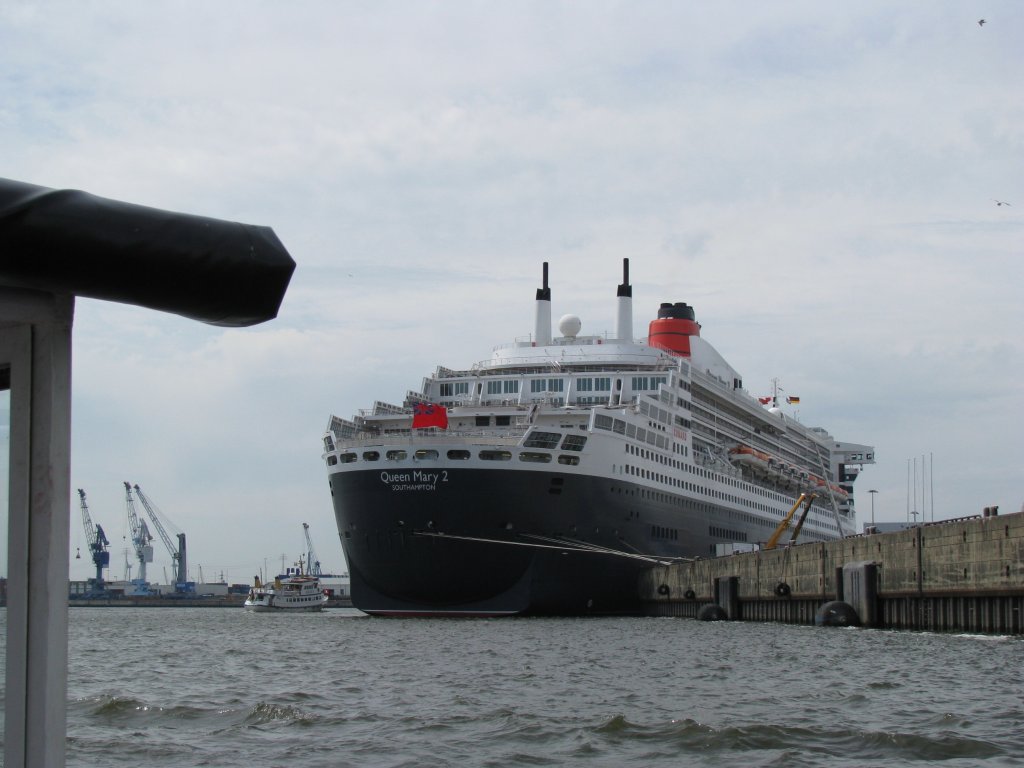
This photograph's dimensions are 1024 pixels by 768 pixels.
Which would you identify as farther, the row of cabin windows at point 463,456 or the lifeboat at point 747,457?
the lifeboat at point 747,457

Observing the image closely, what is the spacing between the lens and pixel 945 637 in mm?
28062

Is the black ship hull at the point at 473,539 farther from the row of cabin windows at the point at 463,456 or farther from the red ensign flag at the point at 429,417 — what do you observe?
the red ensign flag at the point at 429,417

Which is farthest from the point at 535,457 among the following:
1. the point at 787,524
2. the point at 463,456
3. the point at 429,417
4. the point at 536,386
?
the point at 787,524

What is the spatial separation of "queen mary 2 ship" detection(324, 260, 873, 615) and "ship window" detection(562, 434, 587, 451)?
57 mm

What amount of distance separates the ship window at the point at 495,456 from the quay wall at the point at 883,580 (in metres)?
8.84

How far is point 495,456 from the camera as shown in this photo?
40.6 metres

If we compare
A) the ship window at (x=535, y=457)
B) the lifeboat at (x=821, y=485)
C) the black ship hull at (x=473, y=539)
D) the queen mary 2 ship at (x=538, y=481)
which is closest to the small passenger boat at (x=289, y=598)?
the lifeboat at (x=821, y=485)

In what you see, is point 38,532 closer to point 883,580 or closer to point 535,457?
point 883,580

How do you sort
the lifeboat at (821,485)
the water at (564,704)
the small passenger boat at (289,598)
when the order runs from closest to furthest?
1. the water at (564,704)
2. the lifeboat at (821,485)
3. the small passenger boat at (289,598)

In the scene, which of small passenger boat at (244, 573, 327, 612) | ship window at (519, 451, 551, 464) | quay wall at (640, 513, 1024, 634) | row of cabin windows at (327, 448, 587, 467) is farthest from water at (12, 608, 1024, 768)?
small passenger boat at (244, 573, 327, 612)

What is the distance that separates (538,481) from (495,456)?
1.70 m

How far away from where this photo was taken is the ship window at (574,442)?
42031 mm

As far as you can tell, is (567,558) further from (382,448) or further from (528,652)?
(528,652)

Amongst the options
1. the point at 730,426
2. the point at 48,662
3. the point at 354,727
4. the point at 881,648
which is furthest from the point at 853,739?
the point at 730,426
